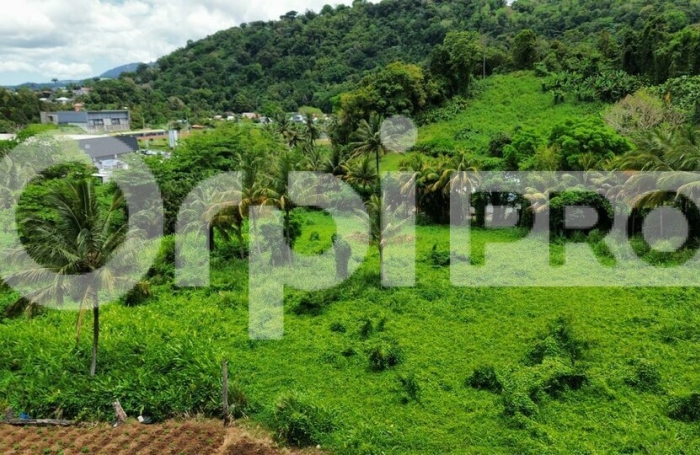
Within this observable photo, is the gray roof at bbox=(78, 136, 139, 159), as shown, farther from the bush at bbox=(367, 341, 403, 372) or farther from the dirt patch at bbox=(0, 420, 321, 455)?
the bush at bbox=(367, 341, 403, 372)

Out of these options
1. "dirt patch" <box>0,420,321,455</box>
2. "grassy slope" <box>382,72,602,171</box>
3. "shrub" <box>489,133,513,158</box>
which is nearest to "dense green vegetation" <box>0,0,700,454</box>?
"shrub" <box>489,133,513,158</box>

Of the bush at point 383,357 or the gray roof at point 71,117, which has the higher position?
the gray roof at point 71,117

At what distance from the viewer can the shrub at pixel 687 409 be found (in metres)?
10.6

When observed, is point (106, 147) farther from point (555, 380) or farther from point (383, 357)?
point (555, 380)

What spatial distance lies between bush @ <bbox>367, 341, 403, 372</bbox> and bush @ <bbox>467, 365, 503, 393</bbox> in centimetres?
189

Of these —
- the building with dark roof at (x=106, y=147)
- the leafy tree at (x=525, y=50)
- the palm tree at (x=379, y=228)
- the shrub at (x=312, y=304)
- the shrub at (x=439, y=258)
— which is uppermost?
the leafy tree at (x=525, y=50)

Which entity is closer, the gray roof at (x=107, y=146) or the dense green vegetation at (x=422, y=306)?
the dense green vegetation at (x=422, y=306)

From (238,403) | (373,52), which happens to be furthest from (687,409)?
(373,52)

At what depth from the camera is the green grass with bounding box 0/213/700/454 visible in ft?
34.6

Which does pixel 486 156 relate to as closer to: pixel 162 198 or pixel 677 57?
pixel 677 57

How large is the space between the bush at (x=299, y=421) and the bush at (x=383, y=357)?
2.25 metres

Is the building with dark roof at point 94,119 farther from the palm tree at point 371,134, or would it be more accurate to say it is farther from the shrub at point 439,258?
the shrub at point 439,258

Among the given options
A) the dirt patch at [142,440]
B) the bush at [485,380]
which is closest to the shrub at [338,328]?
the bush at [485,380]

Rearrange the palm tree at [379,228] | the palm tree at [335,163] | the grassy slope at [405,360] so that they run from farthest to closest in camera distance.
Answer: the palm tree at [335,163]
the palm tree at [379,228]
the grassy slope at [405,360]
